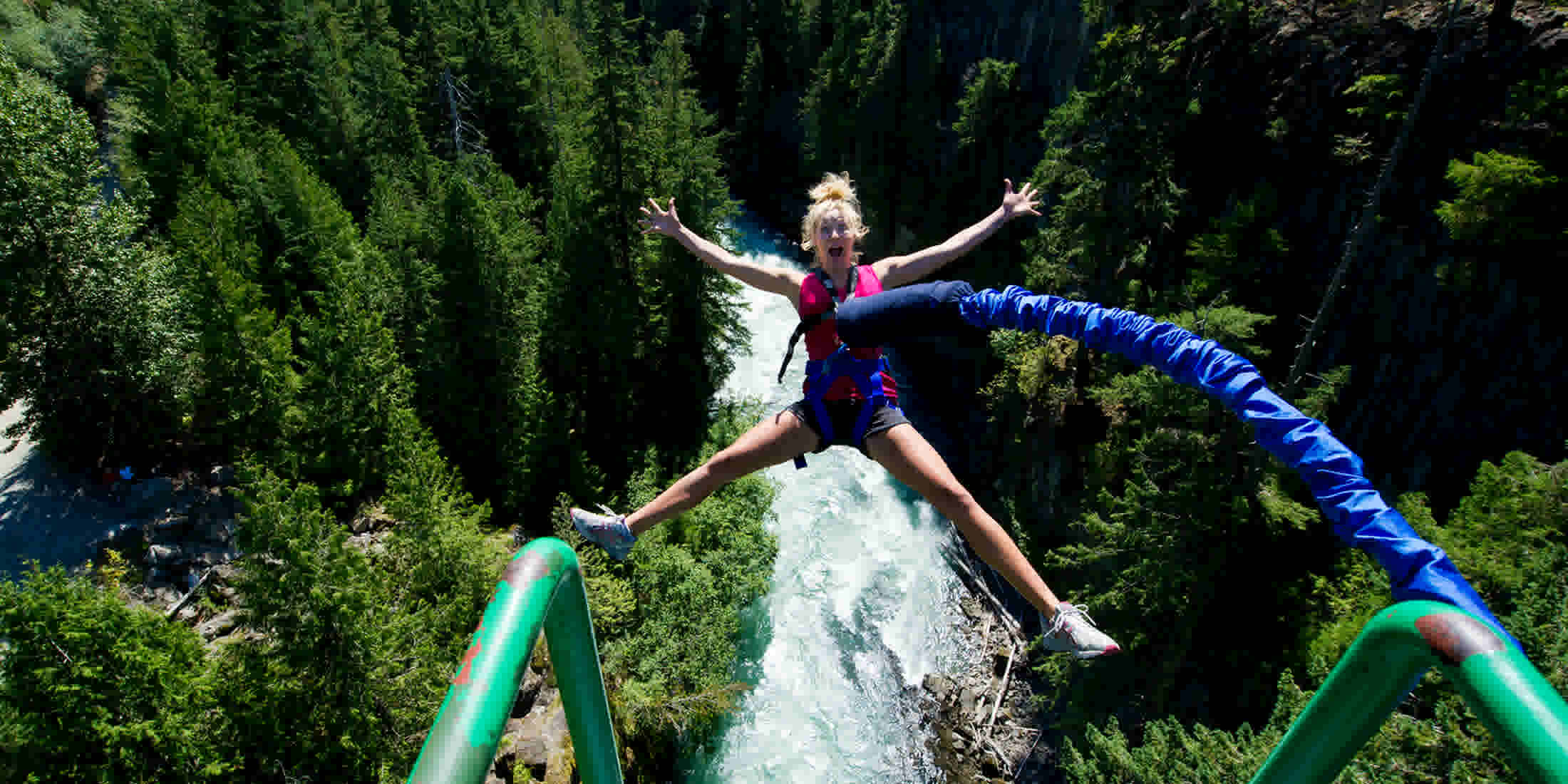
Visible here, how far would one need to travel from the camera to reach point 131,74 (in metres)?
24.6

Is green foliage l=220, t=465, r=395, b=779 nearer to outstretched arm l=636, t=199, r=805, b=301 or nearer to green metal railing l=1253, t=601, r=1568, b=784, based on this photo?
outstretched arm l=636, t=199, r=805, b=301

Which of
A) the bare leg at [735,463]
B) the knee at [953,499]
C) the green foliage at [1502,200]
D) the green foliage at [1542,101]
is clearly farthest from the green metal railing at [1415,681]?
the green foliage at [1542,101]

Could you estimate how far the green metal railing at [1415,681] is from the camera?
1.51 m

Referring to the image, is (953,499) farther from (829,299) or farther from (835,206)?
(835,206)

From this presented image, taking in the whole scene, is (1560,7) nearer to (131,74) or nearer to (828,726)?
(828,726)

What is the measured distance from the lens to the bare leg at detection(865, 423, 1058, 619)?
4637mm

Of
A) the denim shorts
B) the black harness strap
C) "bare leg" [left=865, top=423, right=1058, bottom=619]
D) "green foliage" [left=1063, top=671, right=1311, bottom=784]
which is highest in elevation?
the black harness strap

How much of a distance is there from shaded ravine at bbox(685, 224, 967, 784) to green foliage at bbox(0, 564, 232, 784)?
1016 centimetres

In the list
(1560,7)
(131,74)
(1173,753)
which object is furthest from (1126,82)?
(131,74)

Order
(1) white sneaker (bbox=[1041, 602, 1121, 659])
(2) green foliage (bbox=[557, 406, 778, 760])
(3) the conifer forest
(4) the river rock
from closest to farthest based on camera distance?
(1) white sneaker (bbox=[1041, 602, 1121, 659]), (3) the conifer forest, (2) green foliage (bbox=[557, 406, 778, 760]), (4) the river rock

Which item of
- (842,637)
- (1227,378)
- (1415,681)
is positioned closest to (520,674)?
(1415,681)

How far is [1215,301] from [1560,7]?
29.8 ft

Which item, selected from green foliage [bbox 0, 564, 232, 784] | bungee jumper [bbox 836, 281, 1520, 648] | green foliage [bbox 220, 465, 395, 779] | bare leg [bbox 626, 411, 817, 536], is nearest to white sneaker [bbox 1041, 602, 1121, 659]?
bungee jumper [bbox 836, 281, 1520, 648]

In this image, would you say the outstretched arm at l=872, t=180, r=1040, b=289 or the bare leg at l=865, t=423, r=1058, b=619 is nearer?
the bare leg at l=865, t=423, r=1058, b=619
